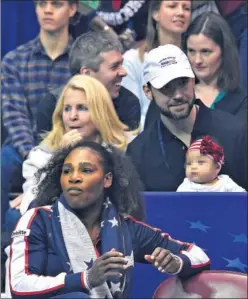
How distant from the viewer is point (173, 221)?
6527 mm

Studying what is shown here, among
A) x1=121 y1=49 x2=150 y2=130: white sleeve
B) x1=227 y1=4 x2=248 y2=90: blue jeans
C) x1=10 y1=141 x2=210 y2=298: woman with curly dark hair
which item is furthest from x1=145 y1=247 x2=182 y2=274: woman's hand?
x1=227 y1=4 x2=248 y2=90: blue jeans

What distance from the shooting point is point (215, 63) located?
742 centimetres

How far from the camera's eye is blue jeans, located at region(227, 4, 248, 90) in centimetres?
778

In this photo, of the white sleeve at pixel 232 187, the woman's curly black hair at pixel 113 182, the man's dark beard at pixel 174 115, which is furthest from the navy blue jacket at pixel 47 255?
the man's dark beard at pixel 174 115

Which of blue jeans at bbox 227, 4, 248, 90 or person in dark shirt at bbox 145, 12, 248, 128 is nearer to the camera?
person in dark shirt at bbox 145, 12, 248, 128

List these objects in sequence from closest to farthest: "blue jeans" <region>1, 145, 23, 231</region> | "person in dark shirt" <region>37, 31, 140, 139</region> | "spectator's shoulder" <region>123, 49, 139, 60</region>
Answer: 1. "blue jeans" <region>1, 145, 23, 231</region>
2. "person in dark shirt" <region>37, 31, 140, 139</region>
3. "spectator's shoulder" <region>123, 49, 139, 60</region>

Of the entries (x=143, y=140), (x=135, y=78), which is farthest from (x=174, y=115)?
(x=135, y=78)

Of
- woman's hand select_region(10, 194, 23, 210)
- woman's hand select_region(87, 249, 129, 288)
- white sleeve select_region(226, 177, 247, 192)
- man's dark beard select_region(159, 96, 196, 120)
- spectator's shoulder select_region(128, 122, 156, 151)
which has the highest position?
man's dark beard select_region(159, 96, 196, 120)

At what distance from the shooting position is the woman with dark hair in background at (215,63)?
7340 mm

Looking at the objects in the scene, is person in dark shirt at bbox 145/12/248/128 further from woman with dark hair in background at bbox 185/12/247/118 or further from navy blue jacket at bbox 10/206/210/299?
navy blue jacket at bbox 10/206/210/299

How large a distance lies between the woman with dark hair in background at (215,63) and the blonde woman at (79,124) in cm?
58

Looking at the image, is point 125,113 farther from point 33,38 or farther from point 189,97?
point 33,38

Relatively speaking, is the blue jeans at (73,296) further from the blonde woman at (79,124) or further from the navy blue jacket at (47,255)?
the blonde woman at (79,124)

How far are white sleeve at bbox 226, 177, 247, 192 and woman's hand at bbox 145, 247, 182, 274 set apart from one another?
23.3 inches
